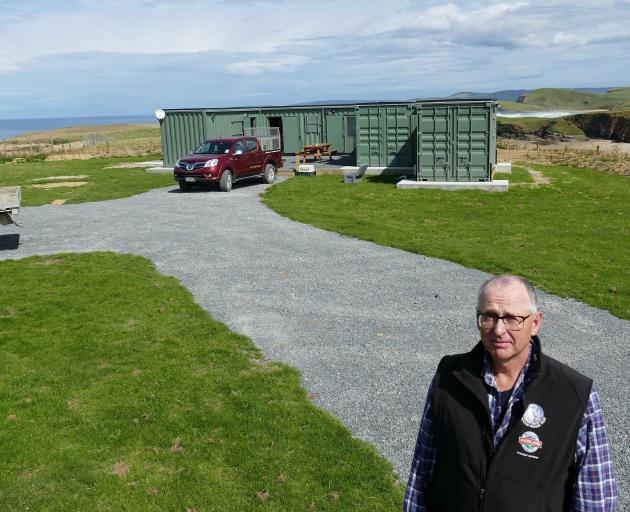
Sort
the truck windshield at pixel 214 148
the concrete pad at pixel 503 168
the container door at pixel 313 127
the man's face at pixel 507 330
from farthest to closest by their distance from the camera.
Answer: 1. the container door at pixel 313 127
2. the concrete pad at pixel 503 168
3. the truck windshield at pixel 214 148
4. the man's face at pixel 507 330

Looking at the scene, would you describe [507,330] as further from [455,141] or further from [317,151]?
[317,151]

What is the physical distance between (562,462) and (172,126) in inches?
1282

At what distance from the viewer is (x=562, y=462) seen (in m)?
2.88

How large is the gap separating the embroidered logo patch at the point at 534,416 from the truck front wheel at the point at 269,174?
2456cm

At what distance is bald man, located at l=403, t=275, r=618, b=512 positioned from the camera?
9.39 feet

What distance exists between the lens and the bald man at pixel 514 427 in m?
2.86

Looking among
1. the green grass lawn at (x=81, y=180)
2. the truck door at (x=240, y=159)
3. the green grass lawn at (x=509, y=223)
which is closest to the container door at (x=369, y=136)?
the green grass lawn at (x=509, y=223)

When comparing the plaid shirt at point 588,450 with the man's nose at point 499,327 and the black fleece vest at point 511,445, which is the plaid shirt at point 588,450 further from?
the man's nose at point 499,327

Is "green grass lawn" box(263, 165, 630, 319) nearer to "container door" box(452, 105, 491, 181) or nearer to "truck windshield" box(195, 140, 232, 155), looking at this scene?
"container door" box(452, 105, 491, 181)

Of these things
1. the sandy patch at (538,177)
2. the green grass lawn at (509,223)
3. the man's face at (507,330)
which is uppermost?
the man's face at (507,330)

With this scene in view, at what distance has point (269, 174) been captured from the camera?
2708 centimetres

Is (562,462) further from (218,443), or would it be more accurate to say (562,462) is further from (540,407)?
(218,443)

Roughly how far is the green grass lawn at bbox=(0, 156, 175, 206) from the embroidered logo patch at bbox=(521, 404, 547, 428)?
864 inches

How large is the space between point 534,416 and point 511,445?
0.55 feet
